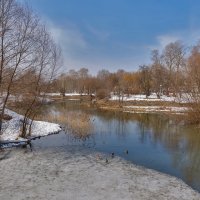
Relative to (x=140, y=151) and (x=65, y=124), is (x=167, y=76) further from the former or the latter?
(x=140, y=151)

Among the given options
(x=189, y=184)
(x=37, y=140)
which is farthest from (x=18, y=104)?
(x=189, y=184)

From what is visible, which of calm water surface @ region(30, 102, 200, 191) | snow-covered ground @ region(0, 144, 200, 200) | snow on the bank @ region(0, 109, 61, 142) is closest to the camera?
snow-covered ground @ region(0, 144, 200, 200)

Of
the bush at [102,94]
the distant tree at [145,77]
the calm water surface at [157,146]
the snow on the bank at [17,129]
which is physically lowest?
the calm water surface at [157,146]

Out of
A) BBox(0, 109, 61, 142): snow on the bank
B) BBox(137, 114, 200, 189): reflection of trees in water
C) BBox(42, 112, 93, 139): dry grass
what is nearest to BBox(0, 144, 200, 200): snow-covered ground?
BBox(137, 114, 200, 189): reflection of trees in water

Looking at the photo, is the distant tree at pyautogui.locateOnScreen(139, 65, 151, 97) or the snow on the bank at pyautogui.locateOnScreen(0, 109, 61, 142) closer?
the snow on the bank at pyautogui.locateOnScreen(0, 109, 61, 142)

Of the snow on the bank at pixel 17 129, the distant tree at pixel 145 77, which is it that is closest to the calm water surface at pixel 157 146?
the snow on the bank at pixel 17 129

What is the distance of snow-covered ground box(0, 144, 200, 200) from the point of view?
10.5 m

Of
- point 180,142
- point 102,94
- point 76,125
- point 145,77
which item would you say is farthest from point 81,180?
point 145,77

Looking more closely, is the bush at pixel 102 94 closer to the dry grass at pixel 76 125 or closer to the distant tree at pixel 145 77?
the distant tree at pixel 145 77

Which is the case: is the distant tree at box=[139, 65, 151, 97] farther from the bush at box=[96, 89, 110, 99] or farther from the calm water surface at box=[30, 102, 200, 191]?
the calm water surface at box=[30, 102, 200, 191]

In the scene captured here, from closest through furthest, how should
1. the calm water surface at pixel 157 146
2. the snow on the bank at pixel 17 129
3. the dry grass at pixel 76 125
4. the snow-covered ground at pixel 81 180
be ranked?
the snow-covered ground at pixel 81 180 → the calm water surface at pixel 157 146 → the snow on the bank at pixel 17 129 → the dry grass at pixel 76 125

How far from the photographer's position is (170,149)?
20.3 metres

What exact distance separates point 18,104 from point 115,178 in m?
15.3

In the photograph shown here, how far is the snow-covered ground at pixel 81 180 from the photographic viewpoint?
34.6 ft
